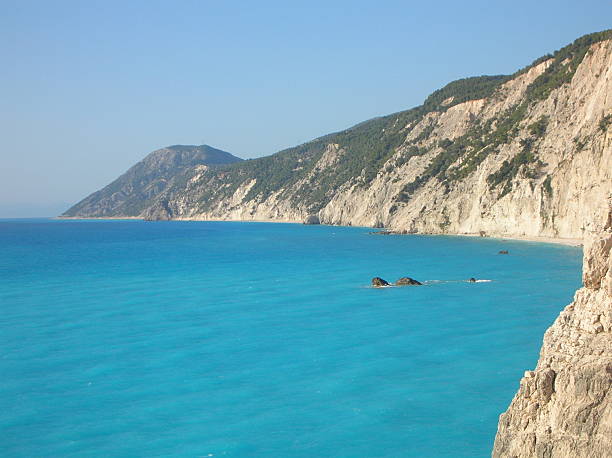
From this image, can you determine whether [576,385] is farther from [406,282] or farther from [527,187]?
[527,187]

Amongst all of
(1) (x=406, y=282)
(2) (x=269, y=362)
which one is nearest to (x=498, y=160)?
(1) (x=406, y=282)

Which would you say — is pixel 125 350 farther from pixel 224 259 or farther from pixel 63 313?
pixel 224 259

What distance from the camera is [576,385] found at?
10.1 metres

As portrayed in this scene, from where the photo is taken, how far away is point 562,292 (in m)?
36.4

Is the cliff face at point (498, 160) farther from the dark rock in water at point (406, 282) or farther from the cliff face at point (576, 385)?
the cliff face at point (576, 385)

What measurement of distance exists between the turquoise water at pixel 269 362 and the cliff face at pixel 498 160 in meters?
24.7

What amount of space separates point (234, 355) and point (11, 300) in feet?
72.6

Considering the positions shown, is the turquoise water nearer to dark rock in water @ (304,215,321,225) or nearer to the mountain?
the mountain

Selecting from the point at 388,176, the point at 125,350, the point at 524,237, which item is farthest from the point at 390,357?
the point at 388,176

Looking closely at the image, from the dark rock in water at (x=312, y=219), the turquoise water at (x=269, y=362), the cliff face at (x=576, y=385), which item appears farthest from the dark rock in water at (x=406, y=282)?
the dark rock in water at (x=312, y=219)

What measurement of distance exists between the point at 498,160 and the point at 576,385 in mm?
81970

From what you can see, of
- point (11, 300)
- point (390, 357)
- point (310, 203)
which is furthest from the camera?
point (310, 203)

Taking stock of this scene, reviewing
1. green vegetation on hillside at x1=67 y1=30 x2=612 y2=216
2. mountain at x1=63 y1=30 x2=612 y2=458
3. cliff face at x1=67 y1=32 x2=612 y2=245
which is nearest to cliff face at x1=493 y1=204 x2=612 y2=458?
mountain at x1=63 y1=30 x2=612 y2=458

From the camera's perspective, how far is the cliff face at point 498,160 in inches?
2753
